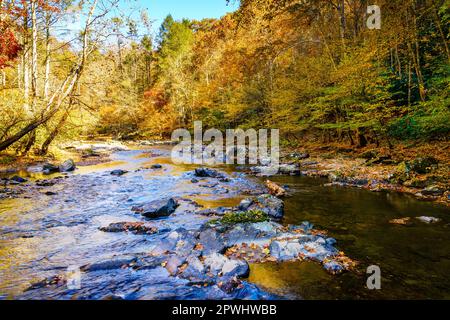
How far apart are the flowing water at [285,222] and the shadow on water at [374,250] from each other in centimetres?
1

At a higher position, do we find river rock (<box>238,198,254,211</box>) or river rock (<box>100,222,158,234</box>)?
river rock (<box>238,198,254,211</box>)

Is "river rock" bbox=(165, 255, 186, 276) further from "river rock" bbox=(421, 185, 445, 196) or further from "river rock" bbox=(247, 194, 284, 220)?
"river rock" bbox=(421, 185, 445, 196)

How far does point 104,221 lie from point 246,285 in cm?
427

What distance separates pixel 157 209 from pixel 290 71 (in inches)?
667

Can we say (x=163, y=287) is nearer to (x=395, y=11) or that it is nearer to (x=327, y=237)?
(x=327, y=237)

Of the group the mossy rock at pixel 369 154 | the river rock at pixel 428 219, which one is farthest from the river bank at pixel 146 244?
the mossy rock at pixel 369 154

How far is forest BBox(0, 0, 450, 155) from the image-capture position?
11.2m

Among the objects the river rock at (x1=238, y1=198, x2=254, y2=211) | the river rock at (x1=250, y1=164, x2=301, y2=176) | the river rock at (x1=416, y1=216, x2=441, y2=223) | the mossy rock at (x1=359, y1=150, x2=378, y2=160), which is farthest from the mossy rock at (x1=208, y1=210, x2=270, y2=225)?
the mossy rock at (x1=359, y1=150, x2=378, y2=160)

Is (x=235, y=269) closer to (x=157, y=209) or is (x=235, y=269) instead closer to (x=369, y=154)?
(x=157, y=209)

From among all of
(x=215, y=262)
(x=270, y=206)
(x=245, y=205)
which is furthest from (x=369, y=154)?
(x=215, y=262)

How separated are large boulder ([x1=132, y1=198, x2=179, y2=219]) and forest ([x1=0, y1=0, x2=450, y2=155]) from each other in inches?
174

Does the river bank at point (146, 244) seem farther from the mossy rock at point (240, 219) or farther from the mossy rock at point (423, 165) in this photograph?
the mossy rock at point (423, 165)

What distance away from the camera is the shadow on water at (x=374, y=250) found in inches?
153
